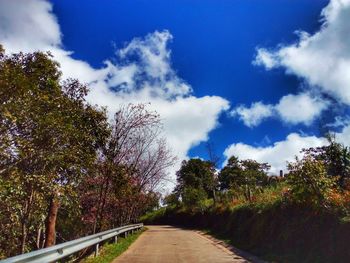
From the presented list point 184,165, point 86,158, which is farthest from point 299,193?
point 184,165

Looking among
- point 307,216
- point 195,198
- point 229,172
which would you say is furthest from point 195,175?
point 307,216

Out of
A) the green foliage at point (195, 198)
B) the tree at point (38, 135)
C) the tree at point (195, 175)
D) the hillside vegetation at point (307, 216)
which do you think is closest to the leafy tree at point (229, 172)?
the tree at point (195, 175)

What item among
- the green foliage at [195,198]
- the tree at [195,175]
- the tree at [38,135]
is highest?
the tree at [195,175]

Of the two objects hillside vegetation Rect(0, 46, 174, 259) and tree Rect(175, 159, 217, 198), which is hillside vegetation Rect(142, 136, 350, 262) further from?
tree Rect(175, 159, 217, 198)

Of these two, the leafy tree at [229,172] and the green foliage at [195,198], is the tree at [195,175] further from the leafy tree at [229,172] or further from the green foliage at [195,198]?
the green foliage at [195,198]

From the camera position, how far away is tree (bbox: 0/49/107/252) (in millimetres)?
11859

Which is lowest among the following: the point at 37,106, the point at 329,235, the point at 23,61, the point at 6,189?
the point at 329,235

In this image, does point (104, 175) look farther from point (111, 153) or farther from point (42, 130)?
point (42, 130)

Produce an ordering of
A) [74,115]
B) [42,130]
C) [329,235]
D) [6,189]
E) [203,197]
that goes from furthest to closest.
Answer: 1. [203,197]
2. [74,115]
3. [42,130]
4. [329,235]
5. [6,189]

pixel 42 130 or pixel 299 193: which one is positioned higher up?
pixel 42 130

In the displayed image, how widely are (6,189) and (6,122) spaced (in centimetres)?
181

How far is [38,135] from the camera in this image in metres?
13.8

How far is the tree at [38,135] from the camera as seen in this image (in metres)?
11.9

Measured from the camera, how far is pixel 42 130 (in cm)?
1377
